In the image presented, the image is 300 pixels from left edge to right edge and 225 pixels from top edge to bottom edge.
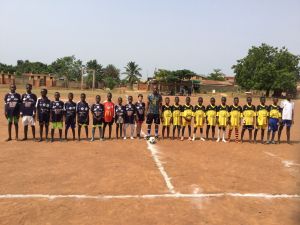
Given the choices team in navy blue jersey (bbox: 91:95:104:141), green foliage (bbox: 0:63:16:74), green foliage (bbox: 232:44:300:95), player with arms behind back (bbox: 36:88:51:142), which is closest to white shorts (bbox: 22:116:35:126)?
player with arms behind back (bbox: 36:88:51:142)

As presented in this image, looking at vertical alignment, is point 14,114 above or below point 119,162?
above

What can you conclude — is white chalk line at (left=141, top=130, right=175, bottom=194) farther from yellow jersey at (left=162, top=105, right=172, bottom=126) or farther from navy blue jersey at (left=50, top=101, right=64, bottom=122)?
navy blue jersey at (left=50, top=101, right=64, bottom=122)

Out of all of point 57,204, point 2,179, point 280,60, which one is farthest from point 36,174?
point 280,60

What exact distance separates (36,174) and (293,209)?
5.10 meters

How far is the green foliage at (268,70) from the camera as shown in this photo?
5303cm

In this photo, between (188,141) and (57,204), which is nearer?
(57,204)

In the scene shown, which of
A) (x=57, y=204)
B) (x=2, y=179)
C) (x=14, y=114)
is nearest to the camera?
(x=57, y=204)

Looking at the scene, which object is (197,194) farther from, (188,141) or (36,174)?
(188,141)

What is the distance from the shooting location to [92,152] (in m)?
9.87

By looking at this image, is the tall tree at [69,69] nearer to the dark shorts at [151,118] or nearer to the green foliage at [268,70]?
the green foliage at [268,70]

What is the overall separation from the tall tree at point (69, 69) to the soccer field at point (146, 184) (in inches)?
2631

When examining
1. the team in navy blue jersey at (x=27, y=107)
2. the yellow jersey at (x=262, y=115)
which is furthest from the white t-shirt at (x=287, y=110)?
the team in navy blue jersey at (x=27, y=107)

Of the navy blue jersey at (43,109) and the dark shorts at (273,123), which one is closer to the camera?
the navy blue jersey at (43,109)

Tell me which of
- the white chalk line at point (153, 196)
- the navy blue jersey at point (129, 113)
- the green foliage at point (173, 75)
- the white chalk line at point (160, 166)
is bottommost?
the white chalk line at point (153, 196)
